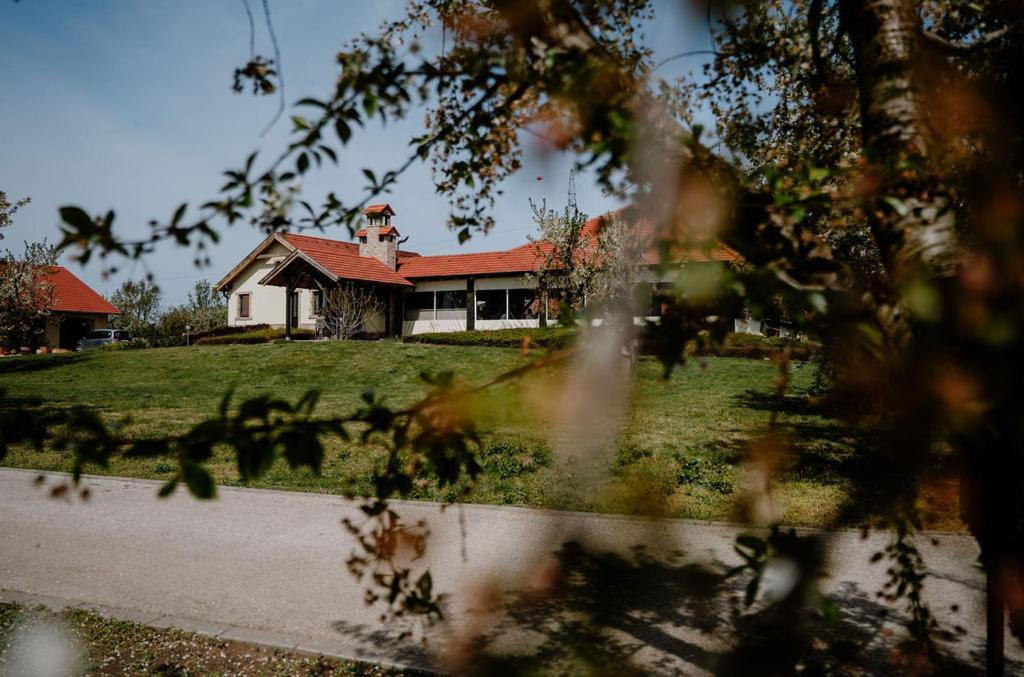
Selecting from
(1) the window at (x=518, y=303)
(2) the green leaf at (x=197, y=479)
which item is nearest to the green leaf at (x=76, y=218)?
(2) the green leaf at (x=197, y=479)

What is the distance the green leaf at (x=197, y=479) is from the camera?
3.44 ft

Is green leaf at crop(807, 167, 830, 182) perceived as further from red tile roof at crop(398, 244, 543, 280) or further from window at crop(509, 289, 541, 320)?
window at crop(509, 289, 541, 320)

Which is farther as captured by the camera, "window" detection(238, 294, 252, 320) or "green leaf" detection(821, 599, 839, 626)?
"window" detection(238, 294, 252, 320)

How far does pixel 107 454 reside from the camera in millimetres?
1175

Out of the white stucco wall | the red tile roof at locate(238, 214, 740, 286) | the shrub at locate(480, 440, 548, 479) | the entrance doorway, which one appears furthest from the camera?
the entrance doorway

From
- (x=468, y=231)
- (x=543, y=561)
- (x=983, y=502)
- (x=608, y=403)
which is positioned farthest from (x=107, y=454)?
(x=543, y=561)

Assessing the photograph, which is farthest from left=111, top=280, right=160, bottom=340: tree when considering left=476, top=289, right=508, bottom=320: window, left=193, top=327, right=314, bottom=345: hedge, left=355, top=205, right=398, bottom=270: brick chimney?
left=476, top=289, right=508, bottom=320: window

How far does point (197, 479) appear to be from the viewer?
1053 millimetres

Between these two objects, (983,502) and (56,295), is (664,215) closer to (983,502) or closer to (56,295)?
(983,502)

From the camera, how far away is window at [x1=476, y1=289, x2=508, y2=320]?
32.3 m

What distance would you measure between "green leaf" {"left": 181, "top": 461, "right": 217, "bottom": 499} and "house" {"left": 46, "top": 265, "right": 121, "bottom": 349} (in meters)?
46.9

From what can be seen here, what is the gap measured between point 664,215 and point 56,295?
100.0 feet

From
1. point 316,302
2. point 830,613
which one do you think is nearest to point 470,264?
point 316,302

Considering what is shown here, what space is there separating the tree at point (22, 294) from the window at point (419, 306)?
15.6m
